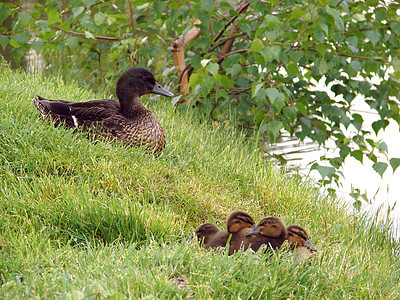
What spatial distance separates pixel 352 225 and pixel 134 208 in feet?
7.46

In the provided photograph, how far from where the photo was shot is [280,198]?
4441mm

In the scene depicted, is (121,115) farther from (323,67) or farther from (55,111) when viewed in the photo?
(323,67)

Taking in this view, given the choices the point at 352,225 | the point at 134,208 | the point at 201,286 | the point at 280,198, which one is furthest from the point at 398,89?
the point at 201,286

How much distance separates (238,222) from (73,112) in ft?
7.03

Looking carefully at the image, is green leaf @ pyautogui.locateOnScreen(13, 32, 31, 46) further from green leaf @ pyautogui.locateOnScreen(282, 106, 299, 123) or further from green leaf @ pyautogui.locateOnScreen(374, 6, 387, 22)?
green leaf @ pyautogui.locateOnScreen(374, 6, 387, 22)

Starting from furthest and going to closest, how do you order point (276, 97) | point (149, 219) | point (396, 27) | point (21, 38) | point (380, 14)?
point (21, 38) < point (380, 14) < point (396, 27) < point (276, 97) < point (149, 219)

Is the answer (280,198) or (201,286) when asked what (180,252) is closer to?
(201,286)

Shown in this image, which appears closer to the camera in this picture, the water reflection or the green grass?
the green grass

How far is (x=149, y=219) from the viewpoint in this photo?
3.49 metres

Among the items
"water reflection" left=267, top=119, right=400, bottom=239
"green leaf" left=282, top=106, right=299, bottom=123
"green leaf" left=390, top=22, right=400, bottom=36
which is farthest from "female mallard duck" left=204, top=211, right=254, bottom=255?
"water reflection" left=267, top=119, right=400, bottom=239

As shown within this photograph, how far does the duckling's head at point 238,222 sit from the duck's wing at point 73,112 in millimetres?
1853

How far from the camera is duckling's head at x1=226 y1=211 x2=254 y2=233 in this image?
3.31 meters

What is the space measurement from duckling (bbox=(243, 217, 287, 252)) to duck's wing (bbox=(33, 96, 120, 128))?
205cm

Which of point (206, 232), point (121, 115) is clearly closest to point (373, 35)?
point (121, 115)
